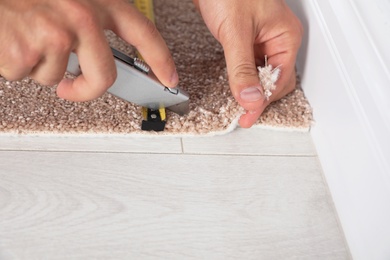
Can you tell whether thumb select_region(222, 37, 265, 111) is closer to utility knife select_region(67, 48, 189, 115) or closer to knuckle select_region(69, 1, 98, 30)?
utility knife select_region(67, 48, 189, 115)

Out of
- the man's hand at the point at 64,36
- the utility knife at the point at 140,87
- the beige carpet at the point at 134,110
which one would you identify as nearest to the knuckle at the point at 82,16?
the man's hand at the point at 64,36

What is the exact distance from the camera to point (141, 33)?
0.78m

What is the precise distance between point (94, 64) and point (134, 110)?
9.4 inches

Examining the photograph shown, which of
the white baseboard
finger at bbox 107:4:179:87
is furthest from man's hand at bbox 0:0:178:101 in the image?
the white baseboard

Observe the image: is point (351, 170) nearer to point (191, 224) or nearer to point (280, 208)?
point (280, 208)

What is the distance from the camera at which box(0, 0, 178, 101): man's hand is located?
0.69 m

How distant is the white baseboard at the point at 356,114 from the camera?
747mm

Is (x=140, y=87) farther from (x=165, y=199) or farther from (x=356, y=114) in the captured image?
(x=356, y=114)

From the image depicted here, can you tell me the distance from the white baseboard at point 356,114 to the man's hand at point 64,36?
11.5 inches

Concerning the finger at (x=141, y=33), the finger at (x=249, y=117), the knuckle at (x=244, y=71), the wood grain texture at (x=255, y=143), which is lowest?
the wood grain texture at (x=255, y=143)

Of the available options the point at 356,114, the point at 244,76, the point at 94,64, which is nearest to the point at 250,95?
the point at 244,76

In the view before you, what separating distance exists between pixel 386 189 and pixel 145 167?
356mm

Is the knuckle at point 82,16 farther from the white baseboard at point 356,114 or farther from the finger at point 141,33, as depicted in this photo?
the white baseboard at point 356,114

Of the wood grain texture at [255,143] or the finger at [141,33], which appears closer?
the finger at [141,33]
